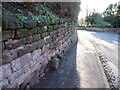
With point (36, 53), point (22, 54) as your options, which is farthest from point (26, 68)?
point (36, 53)

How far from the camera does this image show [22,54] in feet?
8.41

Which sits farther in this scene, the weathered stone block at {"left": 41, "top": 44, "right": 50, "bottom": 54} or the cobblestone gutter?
the weathered stone block at {"left": 41, "top": 44, "right": 50, "bottom": 54}

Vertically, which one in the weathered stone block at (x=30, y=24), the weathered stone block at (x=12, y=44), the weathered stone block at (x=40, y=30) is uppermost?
the weathered stone block at (x=30, y=24)

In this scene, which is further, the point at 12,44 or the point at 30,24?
the point at 30,24

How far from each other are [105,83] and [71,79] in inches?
38.2

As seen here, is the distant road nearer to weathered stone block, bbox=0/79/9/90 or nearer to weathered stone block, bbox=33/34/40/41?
weathered stone block, bbox=33/34/40/41

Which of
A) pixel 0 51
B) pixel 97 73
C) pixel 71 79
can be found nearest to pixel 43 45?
pixel 71 79

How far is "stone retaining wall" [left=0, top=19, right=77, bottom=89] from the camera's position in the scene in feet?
6.97

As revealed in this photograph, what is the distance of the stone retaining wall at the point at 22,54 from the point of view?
212cm

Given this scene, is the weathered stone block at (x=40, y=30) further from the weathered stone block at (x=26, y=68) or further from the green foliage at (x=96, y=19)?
the green foliage at (x=96, y=19)

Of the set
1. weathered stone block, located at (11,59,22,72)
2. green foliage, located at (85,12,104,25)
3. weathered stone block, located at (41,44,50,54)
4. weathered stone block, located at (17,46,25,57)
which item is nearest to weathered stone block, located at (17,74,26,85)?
weathered stone block, located at (11,59,22,72)

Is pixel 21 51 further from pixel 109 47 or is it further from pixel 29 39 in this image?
pixel 109 47

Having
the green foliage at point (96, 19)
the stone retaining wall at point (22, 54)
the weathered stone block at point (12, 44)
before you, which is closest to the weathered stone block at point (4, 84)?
the stone retaining wall at point (22, 54)

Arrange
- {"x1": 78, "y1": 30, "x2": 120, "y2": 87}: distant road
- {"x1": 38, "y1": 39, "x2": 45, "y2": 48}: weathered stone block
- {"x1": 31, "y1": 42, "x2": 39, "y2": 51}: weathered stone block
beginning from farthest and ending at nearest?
{"x1": 78, "y1": 30, "x2": 120, "y2": 87}: distant road, {"x1": 38, "y1": 39, "x2": 45, "y2": 48}: weathered stone block, {"x1": 31, "y1": 42, "x2": 39, "y2": 51}: weathered stone block
